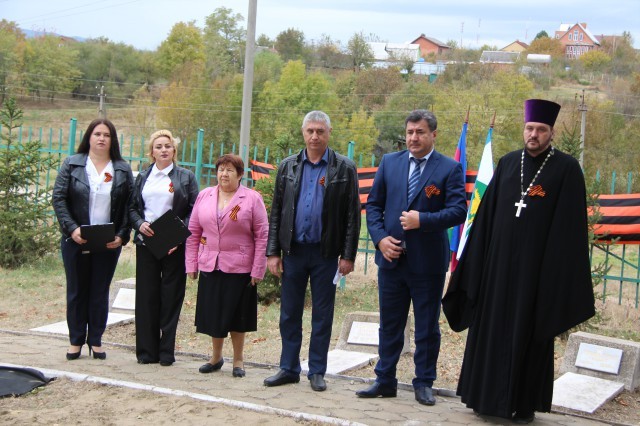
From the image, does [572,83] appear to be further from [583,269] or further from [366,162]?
[583,269]

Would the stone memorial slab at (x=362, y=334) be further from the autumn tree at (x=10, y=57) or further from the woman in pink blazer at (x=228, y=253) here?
the autumn tree at (x=10, y=57)

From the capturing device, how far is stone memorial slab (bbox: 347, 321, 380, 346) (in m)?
7.47

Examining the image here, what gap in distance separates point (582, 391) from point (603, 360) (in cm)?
60

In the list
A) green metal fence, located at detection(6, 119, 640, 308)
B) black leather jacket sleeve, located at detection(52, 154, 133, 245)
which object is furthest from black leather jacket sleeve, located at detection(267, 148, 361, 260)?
green metal fence, located at detection(6, 119, 640, 308)

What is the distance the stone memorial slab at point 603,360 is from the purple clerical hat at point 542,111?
2407mm

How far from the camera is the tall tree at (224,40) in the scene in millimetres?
61250

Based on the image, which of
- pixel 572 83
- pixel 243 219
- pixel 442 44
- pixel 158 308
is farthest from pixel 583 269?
pixel 442 44

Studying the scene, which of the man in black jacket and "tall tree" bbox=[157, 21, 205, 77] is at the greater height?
"tall tree" bbox=[157, 21, 205, 77]

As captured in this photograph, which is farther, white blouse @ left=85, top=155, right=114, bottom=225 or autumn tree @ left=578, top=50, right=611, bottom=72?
autumn tree @ left=578, top=50, right=611, bottom=72

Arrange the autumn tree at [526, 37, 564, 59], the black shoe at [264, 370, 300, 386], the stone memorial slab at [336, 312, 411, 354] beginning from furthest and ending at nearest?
the autumn tree at [526, 37, 564, 59] → the stone memorial slab at [336, 312, 411, 354] → the black shoe at [264, 370, 300, 386]

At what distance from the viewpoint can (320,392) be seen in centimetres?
587

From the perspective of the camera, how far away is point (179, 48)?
6231 cm

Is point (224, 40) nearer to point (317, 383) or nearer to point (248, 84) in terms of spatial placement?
point (248, 84)

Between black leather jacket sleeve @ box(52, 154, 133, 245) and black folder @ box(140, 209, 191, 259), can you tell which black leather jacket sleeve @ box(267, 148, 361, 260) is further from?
black leather jacket sleeve @ box(52, 154, 133, 245)
